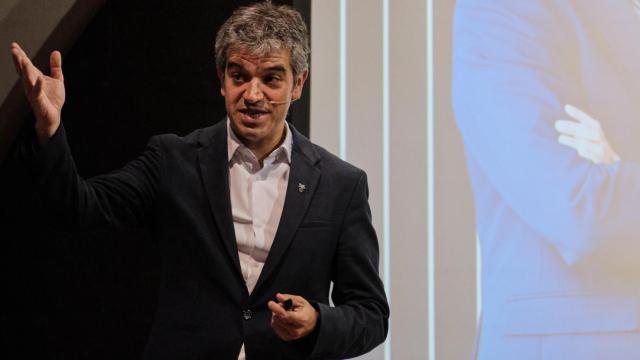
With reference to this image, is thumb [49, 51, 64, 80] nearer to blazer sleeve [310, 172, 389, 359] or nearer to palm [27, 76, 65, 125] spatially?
palm [27, 76, 65, 125]

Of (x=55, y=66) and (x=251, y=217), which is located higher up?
(x=55, y=66)

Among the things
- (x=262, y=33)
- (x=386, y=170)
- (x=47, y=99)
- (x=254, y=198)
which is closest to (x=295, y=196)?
(x=254, y=198)

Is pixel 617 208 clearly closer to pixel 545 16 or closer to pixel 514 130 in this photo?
pixel 514 130

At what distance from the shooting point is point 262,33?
1.68m

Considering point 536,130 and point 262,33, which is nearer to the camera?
point 262,33

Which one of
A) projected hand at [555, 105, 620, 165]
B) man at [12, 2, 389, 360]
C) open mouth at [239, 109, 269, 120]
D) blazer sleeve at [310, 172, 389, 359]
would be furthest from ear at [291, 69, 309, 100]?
projected hand at [555, 105, 620, 165]

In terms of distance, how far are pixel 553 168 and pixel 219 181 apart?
45.3 inches

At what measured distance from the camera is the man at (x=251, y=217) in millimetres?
1583

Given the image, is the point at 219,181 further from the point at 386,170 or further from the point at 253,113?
the point at 386,170

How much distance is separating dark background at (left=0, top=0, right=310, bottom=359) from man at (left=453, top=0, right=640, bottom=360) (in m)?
0.53

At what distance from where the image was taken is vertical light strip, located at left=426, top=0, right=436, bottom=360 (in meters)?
2.39

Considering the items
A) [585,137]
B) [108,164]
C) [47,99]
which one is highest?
[47,99]

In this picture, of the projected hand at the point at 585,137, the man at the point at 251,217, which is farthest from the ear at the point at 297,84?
the projected hand at the point at 585,137

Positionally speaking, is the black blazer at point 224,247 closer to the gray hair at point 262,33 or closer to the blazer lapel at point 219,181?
the blazer lapel at point 219,181
